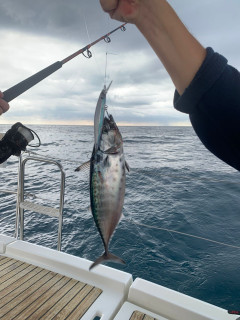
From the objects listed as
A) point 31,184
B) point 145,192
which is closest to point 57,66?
point 145,192

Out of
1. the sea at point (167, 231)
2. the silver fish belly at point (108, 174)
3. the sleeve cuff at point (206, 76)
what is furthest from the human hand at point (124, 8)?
the sea at point (167, 231)

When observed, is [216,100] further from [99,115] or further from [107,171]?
[107,171]

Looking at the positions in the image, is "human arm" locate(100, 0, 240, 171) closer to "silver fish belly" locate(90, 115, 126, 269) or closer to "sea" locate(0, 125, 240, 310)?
"silver fish belly" locate(90, 115, 126, 269)

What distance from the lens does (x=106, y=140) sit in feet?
3.99

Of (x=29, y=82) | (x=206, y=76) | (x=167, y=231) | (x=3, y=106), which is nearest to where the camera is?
(x=206, y=76)

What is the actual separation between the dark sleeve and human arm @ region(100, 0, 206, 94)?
0.09 ft

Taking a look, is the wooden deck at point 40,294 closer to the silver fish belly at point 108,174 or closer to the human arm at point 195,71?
the silver fish belly at point 108,174

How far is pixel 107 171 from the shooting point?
126 centimetres

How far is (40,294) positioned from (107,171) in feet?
7.12

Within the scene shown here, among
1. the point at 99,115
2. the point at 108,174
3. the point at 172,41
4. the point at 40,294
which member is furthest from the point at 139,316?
the point at 172,41

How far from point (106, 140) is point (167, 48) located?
0.61 meters

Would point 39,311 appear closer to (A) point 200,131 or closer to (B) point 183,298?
(B) point 183,298

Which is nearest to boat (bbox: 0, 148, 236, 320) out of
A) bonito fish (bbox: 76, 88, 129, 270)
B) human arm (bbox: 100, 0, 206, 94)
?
bonito fish (bbox: 76, 88, 129, 270)

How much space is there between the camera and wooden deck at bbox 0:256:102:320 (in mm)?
2461
